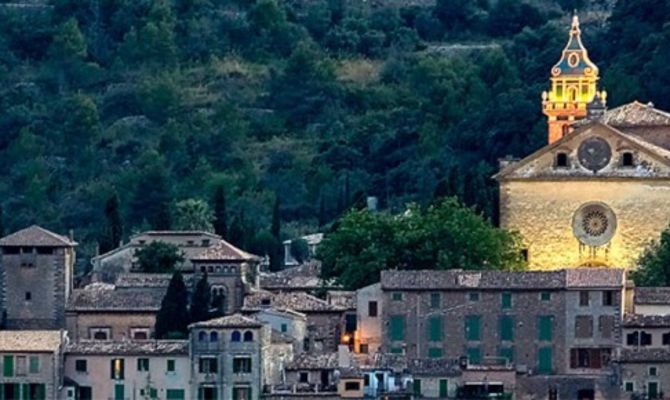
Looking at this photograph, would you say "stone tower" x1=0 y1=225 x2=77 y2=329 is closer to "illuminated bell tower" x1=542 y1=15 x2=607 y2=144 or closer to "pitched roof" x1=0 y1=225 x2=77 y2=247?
"pitched roof" x1=0 y1=225 x2=77 y2=247

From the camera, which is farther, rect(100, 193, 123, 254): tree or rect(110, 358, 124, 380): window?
rect(100, 193, 123, 254): tree

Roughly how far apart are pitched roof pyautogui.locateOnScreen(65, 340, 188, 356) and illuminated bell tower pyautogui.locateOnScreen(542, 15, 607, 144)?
2184 centimetres

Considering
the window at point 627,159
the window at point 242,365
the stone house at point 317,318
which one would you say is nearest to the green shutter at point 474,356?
the stone house at point 317,318

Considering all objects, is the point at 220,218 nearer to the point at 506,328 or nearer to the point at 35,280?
the point at 35,280

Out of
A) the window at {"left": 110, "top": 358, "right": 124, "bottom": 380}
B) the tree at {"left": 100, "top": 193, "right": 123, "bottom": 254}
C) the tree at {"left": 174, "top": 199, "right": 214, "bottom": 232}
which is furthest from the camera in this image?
the tree at {"left": 174, "top": 199, "right": 214, "bottom": 232}

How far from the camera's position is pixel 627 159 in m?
115

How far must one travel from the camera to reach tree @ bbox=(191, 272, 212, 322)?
109 meters

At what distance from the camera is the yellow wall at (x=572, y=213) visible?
377 feet

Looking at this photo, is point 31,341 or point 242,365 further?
point 31,341

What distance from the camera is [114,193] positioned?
144500 millimetres

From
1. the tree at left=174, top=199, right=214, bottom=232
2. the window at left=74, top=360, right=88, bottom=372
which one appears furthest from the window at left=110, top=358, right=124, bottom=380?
the tree at left=174, top=199, right=214, bottom=232

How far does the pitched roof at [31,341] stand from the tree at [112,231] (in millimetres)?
16977

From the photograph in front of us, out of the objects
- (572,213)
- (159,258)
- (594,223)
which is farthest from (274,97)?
(594,223)

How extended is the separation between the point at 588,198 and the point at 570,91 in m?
12.3
